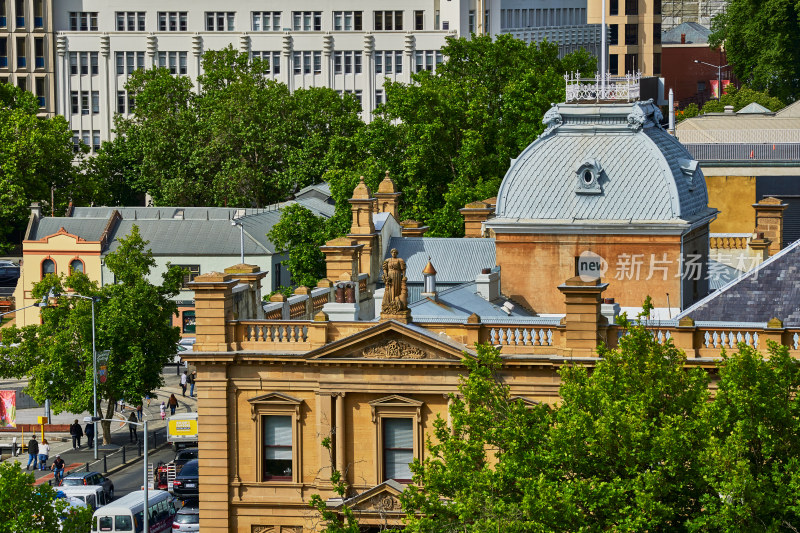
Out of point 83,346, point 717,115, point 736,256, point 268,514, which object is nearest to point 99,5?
point 717,115

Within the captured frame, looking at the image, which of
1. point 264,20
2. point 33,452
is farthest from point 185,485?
point 264,20

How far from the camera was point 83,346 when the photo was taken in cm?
8762

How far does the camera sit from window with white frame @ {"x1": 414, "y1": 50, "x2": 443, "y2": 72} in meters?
174

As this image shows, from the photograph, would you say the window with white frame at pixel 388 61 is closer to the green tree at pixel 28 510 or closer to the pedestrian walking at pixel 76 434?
the pedestrian walking at pixel 76 434

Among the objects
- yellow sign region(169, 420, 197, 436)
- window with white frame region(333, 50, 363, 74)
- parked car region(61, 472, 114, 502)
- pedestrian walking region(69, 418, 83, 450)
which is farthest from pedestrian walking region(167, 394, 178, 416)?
window with white frame region(333, 50, 363, 74)

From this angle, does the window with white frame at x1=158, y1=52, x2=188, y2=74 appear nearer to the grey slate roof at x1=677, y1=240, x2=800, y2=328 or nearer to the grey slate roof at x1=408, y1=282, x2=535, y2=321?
the grey slate roof at x1=408, y1=282, x2=535, y2=321

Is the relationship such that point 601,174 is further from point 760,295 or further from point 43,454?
point 43,454

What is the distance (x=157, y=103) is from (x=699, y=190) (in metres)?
91.7

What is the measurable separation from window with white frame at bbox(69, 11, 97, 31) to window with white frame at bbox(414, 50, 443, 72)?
1201 inches

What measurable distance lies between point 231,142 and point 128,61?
4015cm

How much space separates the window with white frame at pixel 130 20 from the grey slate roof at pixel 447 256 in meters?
108

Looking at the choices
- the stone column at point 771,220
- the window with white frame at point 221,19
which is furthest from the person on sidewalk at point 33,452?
the window with white frame at point 221,19

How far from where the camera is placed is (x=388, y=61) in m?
176

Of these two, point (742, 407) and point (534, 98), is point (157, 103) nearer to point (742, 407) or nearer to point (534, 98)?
point (534, 98)
